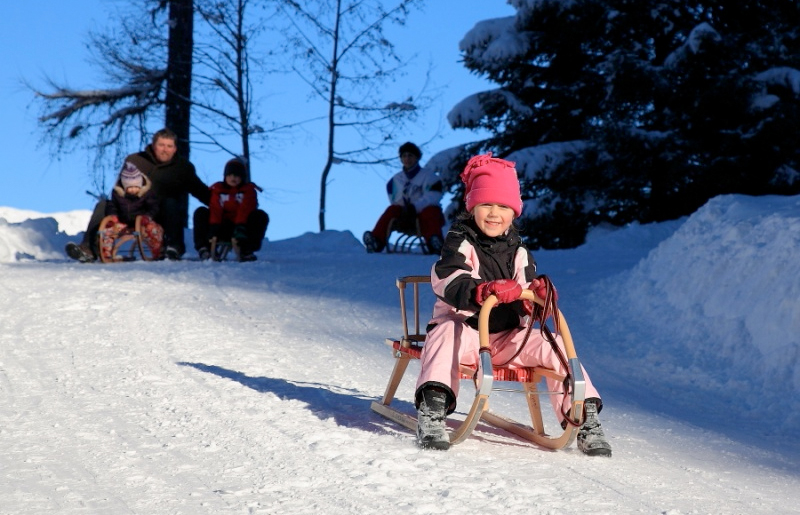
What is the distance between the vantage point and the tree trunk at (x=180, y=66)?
19234mm

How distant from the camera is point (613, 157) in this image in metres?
15.6

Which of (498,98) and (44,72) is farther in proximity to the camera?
(44,72)

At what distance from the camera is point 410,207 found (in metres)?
14.4

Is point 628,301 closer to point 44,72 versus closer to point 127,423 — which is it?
point 127,423

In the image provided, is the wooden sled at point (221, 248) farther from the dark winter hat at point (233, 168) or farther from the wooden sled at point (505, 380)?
the wooden sled at point (505, 380)

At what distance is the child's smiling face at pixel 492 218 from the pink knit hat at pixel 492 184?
3 centimetres

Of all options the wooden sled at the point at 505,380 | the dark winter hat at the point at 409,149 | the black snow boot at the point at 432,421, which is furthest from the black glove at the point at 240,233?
the black snow boot at the point at 432,421

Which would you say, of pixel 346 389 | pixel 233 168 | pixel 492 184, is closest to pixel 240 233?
pixel 233 168

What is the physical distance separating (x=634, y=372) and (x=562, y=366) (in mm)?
2992

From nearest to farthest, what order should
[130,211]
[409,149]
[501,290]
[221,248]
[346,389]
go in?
[501,290]
[346,389]
[130,211]
[221,248]
[409,149]

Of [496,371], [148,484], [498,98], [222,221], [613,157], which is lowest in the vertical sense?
[148,484]

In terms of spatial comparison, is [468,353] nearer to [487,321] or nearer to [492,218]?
[487,321]

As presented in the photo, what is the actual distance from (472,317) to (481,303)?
289 millimetres

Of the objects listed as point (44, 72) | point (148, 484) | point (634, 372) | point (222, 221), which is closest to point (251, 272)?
point (222, 221)
